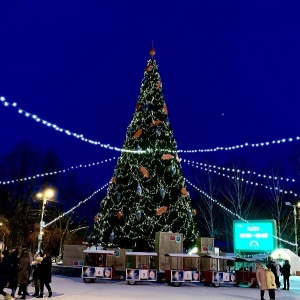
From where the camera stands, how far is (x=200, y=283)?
75.1ft

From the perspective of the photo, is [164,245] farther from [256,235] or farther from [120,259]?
[256,235]

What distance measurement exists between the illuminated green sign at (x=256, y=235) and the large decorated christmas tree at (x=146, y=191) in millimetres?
3025

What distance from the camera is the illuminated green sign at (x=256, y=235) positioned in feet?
82.6

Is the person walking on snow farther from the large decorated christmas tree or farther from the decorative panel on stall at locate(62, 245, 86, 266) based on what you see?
the decorative panel on stall at locate(62, 245, 86, 266)

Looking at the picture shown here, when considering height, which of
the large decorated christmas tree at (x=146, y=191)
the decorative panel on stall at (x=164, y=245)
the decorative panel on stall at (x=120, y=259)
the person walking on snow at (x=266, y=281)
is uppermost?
the large decorated christmas tree at (x=146, y=191)

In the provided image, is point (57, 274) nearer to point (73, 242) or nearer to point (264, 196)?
point (73, 242)

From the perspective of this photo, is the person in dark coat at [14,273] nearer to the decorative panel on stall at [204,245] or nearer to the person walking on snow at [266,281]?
the person walking on snow at [266,281]

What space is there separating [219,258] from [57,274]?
10.7 metres

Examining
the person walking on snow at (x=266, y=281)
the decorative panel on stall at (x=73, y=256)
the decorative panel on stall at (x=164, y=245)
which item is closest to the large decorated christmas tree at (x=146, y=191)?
the decorative panel on stall at (x=73, y=256)

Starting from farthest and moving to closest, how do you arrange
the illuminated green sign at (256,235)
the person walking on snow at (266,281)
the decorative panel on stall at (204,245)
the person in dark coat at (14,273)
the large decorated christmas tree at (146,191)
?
1. the illuminated green sign at (256,235)
2. the decorative panel on stall at (204,245)
3. the large decorated christmas tree at (146,191)
4. the person walking on snow at (266,281)
5. the person in dark coat at (14,273)

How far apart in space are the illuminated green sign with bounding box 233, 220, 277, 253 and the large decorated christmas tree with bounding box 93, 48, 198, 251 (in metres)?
3.03

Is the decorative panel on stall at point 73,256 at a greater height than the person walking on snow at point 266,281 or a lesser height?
greater

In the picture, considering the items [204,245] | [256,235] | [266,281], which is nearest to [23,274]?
[266,281]

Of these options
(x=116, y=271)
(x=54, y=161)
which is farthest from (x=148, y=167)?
(x=54, y=161)
